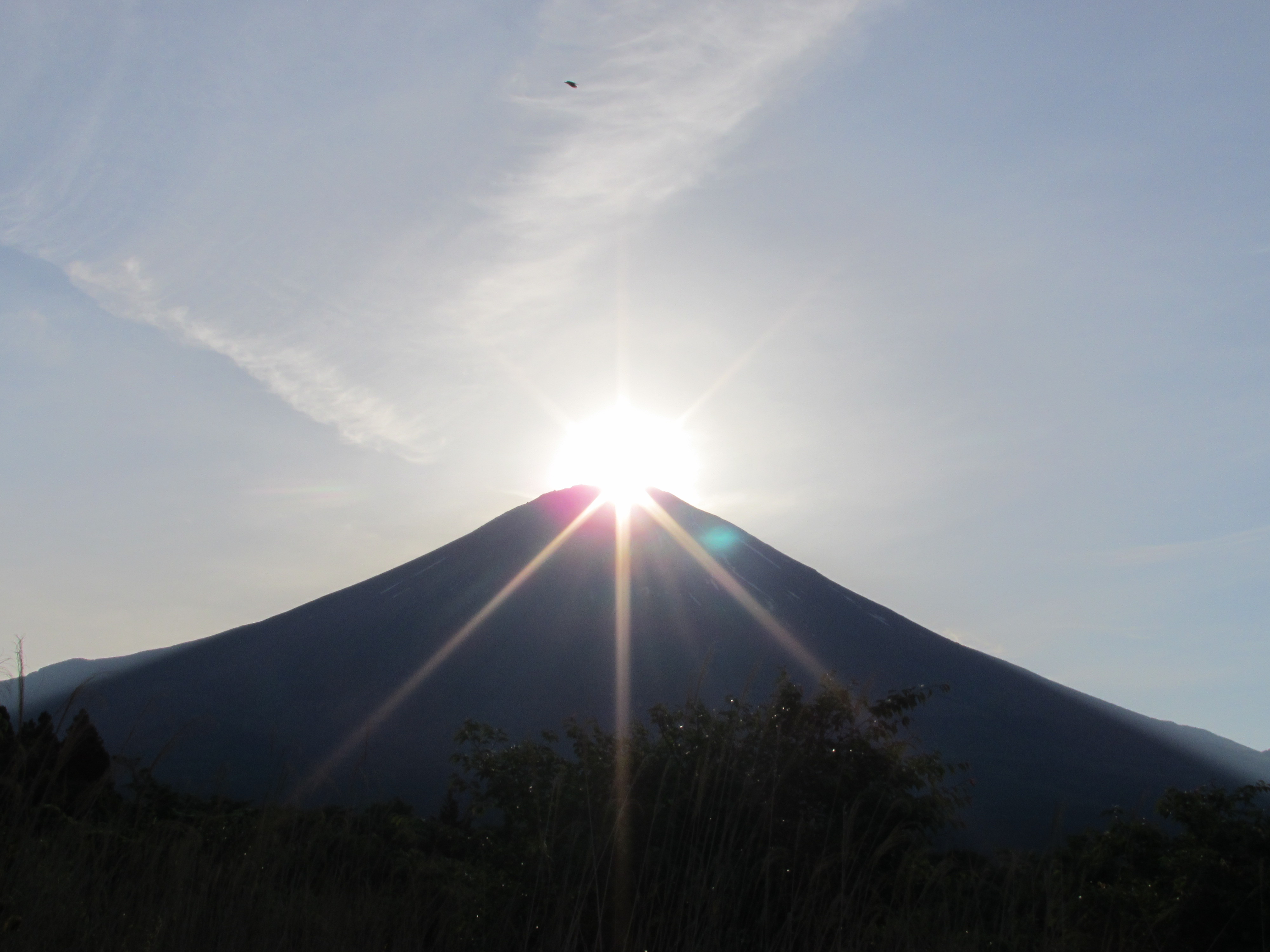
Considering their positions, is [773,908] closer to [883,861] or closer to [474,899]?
[474,899]

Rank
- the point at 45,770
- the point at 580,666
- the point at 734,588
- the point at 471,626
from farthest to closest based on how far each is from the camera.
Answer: the point at 734,588 < the point at 471,626 < the point at 580,666 < the point at 45,770

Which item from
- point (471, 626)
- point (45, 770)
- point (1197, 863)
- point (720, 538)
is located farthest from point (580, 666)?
point (45, 770)

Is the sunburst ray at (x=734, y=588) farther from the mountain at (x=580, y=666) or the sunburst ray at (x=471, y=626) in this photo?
the sunburst ray at (x=471, y=626)

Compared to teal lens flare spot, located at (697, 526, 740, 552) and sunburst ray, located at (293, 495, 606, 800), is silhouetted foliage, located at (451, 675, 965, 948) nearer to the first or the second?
sunburst ray, located at (293, 495, 606, 800)

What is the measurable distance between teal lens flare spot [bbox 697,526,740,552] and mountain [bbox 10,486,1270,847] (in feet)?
1.22

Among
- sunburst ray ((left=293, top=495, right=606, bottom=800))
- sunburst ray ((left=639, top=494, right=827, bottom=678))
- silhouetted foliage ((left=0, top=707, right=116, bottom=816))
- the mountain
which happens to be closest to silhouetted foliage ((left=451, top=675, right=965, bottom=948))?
silhouetted foliage ((left=0, top=707, right=116, bottom=816))

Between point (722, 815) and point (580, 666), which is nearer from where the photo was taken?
point (722, 815)

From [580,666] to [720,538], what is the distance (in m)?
37.0

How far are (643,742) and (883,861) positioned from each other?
9.23ft

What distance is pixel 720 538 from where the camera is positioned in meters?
163

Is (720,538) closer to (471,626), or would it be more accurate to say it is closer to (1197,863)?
(471,626)

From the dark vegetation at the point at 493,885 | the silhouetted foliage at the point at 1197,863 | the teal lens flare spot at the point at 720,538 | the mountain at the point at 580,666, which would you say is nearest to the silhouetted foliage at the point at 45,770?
the dark vegetation at the point at 493,885

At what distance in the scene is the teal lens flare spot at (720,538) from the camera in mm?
161125

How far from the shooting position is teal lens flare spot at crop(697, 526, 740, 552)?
529 feet
